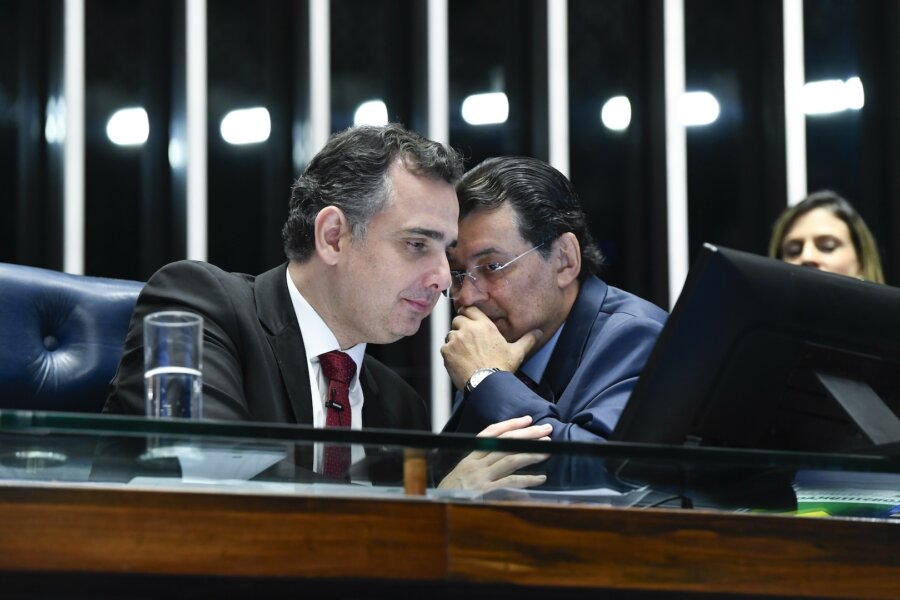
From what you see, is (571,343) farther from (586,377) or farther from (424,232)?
(424,232)

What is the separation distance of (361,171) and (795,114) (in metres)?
1.90

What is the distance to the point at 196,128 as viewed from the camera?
11.5 feet

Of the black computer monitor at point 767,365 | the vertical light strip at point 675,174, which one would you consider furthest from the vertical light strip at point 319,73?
the black computer monitor at point 767,365

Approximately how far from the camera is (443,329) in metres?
3.56

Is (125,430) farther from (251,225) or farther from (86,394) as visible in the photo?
(251,225)

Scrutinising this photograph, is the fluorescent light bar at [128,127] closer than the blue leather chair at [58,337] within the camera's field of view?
No

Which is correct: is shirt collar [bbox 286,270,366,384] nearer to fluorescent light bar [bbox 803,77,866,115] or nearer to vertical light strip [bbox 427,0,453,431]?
vertical light strip [bbox 427,0,453,431]

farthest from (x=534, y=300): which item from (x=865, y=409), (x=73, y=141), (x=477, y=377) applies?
(x=73, y=141)

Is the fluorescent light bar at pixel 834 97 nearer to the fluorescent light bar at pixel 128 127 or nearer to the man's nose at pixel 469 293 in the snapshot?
the man's nose at pixel 469 293

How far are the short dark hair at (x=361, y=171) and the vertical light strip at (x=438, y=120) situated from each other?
123cm

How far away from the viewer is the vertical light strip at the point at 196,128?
347 centimetres

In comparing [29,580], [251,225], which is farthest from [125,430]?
[251,225]

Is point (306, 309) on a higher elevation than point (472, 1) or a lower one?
lower

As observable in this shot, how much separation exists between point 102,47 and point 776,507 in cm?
280
